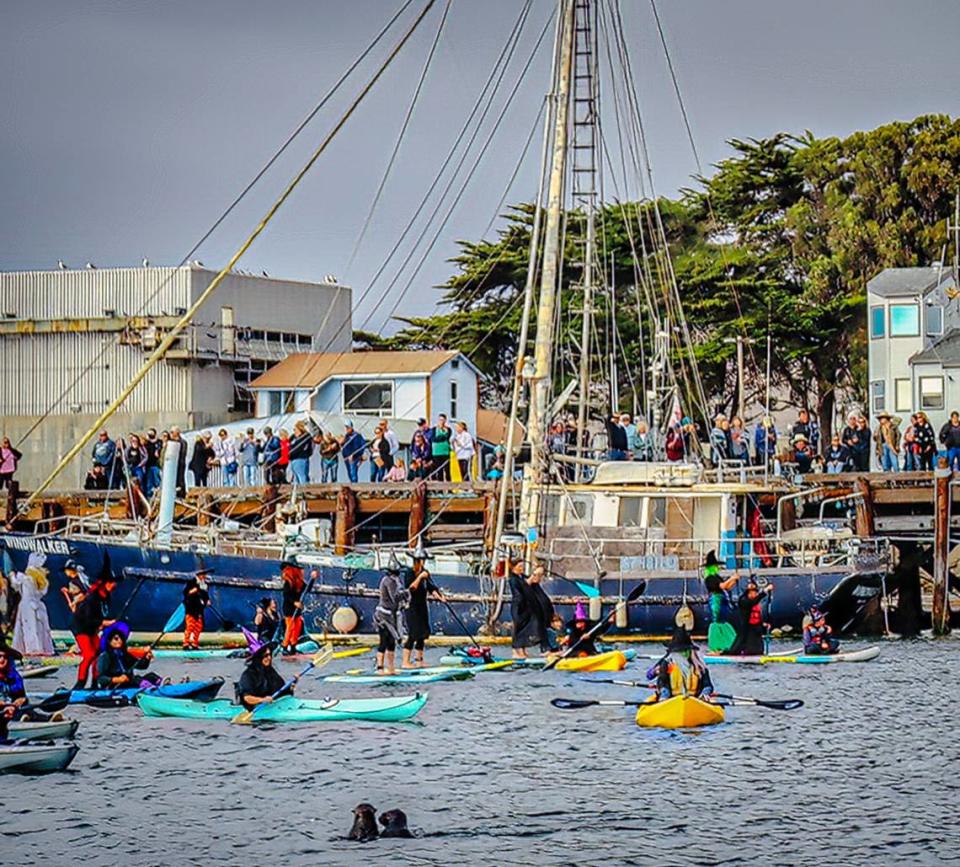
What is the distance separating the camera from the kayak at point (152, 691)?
2864 centimetres

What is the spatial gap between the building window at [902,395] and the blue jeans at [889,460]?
15.8 metres

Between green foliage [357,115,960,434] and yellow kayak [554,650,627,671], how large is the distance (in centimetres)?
3549

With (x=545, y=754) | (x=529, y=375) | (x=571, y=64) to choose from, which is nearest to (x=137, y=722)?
(x=545, y=754)

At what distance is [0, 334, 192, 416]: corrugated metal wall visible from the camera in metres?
67.3

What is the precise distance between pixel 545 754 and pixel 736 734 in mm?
3244

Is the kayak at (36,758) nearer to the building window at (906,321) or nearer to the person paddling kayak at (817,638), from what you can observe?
the person paddling kayak at (817,638)

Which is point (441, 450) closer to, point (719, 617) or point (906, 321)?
point (719, 617)

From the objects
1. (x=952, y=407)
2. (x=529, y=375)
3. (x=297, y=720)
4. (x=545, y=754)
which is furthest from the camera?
(x=952, y=407)

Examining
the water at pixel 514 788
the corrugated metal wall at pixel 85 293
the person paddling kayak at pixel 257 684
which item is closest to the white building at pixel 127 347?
the corrugated metal wall at pixel 85 293

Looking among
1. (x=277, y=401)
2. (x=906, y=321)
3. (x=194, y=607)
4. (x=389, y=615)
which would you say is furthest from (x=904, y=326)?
(x=389, y=615)

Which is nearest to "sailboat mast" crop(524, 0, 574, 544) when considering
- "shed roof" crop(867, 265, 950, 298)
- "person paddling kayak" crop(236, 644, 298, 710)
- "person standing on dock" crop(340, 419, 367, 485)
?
"person standing on dock" crop(340, 419, 367, 485)

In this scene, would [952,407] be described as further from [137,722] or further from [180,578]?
[137,722]

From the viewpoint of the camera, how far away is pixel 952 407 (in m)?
60.6

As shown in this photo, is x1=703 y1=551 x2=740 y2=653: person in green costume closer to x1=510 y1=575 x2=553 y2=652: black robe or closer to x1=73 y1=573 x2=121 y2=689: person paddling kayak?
x1=510 y1=575 x2=553 y2=652: black robe
